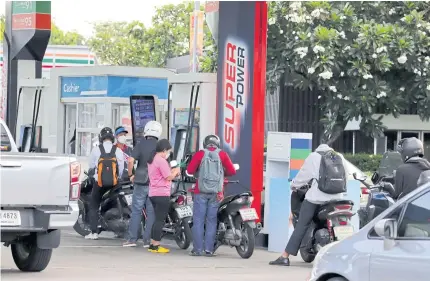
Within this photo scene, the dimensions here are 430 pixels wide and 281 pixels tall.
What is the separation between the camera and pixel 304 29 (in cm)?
3453

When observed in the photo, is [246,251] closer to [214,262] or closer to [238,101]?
[214,262]

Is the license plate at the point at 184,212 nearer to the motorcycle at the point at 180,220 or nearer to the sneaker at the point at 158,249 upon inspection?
the motorcycle at the point at 180,220

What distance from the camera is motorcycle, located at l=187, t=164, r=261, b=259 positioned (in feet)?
49.6

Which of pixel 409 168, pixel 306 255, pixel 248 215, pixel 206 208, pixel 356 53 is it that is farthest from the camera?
pixel 356 53

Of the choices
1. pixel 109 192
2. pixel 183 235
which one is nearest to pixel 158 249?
pixel 183 235

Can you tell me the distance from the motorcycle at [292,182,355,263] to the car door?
5.18 metres

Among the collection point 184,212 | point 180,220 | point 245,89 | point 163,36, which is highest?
point 163,36

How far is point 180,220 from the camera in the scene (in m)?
16.1

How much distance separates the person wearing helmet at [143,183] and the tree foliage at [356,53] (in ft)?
58.5

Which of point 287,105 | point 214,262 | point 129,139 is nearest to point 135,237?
point 214,262

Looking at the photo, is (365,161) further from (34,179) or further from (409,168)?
(34,179)

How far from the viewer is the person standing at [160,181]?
15531mm

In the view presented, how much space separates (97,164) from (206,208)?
228 cm

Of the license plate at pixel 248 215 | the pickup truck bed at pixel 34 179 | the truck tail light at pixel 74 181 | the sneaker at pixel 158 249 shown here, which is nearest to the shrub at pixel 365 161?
the sneaker at pixel 158 249
